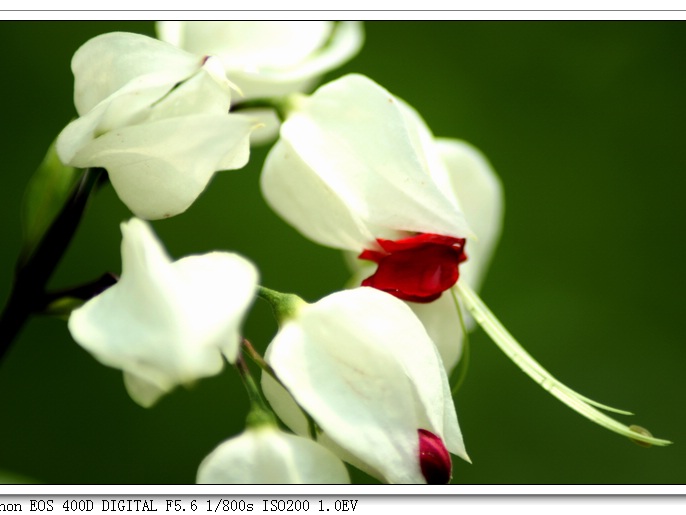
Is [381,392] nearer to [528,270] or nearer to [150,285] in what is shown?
[150,285]

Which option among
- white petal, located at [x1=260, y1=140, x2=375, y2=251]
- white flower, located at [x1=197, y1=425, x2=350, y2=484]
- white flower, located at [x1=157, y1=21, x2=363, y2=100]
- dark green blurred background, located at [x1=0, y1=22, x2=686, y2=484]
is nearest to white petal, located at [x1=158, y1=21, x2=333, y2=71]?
white flower, located at [x1=157, y1=21, x2=363, y2=100]

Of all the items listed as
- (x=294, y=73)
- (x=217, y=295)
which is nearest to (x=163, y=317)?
(x=217, y=295)

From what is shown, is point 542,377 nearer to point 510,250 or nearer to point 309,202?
point 309,202

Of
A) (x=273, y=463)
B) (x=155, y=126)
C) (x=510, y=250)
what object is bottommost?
(x=510, y=250)

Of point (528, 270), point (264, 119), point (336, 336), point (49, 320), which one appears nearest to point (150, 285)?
point (336, 336)

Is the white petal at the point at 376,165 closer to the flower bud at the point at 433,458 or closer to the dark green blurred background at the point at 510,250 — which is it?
the flower bud at the point at 433,458

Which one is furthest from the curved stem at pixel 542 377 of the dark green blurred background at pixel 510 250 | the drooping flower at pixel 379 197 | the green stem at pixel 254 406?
the dark green blurred background at pixel 510 250
